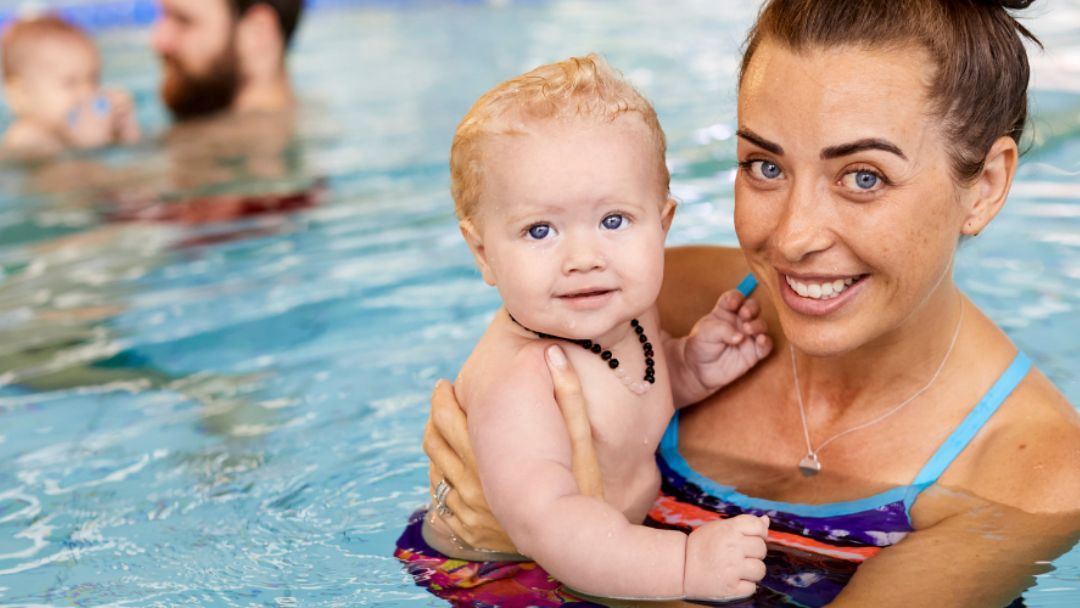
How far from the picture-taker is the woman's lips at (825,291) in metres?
2.49

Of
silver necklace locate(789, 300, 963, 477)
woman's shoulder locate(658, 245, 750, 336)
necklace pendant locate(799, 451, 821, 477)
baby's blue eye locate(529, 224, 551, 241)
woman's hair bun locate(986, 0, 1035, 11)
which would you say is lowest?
necklace pendant locate(799, 451, 821, 477)

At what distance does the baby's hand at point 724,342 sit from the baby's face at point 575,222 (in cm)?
45

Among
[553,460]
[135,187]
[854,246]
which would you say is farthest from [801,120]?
[135,187]

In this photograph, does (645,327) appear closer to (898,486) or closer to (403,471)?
(898,486)

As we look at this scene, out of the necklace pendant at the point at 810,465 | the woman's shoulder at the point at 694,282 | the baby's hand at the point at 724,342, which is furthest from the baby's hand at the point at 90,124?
the necklace pendant at the point at 810,465

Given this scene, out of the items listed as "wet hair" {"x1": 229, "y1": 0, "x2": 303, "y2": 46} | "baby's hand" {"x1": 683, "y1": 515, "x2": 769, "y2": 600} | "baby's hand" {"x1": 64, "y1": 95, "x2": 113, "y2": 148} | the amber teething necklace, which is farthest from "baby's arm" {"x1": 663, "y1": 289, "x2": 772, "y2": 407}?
"wet hair" {"x1": 229, "y1": 0, "x2": 303, "y2": 46}

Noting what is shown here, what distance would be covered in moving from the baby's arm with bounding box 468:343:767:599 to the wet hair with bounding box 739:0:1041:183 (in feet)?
2.60

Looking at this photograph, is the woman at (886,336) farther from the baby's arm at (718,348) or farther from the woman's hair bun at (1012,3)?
the baby's arm at (718,348)

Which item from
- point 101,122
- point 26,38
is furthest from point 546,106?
point 26,38

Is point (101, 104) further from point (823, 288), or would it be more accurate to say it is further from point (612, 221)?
point (823, 288)

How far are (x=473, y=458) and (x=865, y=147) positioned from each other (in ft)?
3.13

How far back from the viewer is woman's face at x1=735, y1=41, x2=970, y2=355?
237 centimetres

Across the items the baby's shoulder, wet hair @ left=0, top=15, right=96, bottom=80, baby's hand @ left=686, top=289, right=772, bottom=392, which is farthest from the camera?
wet hair @ left=0, top=15, right=96, bottom=80

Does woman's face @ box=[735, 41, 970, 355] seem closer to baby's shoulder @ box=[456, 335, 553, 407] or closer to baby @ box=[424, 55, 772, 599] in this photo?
baby @ box=[424, 55, 772, 599]
